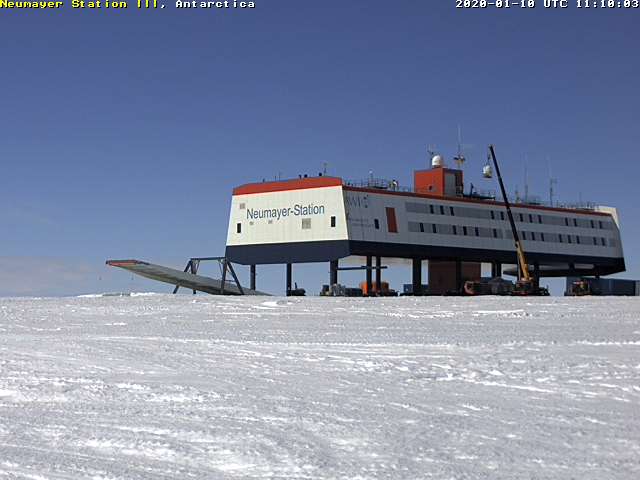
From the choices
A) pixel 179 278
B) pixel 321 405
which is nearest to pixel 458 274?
pixel 179 278

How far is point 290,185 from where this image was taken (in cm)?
8769

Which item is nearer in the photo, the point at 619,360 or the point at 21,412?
the point at 21,412

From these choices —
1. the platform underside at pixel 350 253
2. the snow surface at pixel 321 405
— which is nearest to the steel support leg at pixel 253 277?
the platform underside at pixel 350 253

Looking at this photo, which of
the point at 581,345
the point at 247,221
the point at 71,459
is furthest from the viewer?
the point at 247,221

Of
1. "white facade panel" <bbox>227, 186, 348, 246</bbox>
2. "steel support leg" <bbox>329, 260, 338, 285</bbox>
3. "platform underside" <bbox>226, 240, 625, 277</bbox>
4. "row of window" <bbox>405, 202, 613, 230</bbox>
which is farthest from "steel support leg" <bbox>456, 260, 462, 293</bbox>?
"white facade panel" <bbox>227, 186, 348, 246</bbox>

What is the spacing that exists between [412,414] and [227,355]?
8751 millimetres

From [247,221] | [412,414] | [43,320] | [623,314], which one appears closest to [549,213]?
[247,221]

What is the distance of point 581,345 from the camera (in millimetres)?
23969

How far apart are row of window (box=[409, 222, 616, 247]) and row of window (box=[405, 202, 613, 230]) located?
1.13 metres

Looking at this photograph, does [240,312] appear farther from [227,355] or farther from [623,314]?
[227,355]

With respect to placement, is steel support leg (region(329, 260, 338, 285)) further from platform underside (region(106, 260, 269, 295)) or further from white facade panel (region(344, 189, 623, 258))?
platform underside (region(106, 260, 269, 295))

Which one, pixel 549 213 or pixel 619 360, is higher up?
pixel 549 213

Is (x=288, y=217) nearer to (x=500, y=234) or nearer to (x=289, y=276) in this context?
(x=289, y=276)

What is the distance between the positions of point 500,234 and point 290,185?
22909 mm
